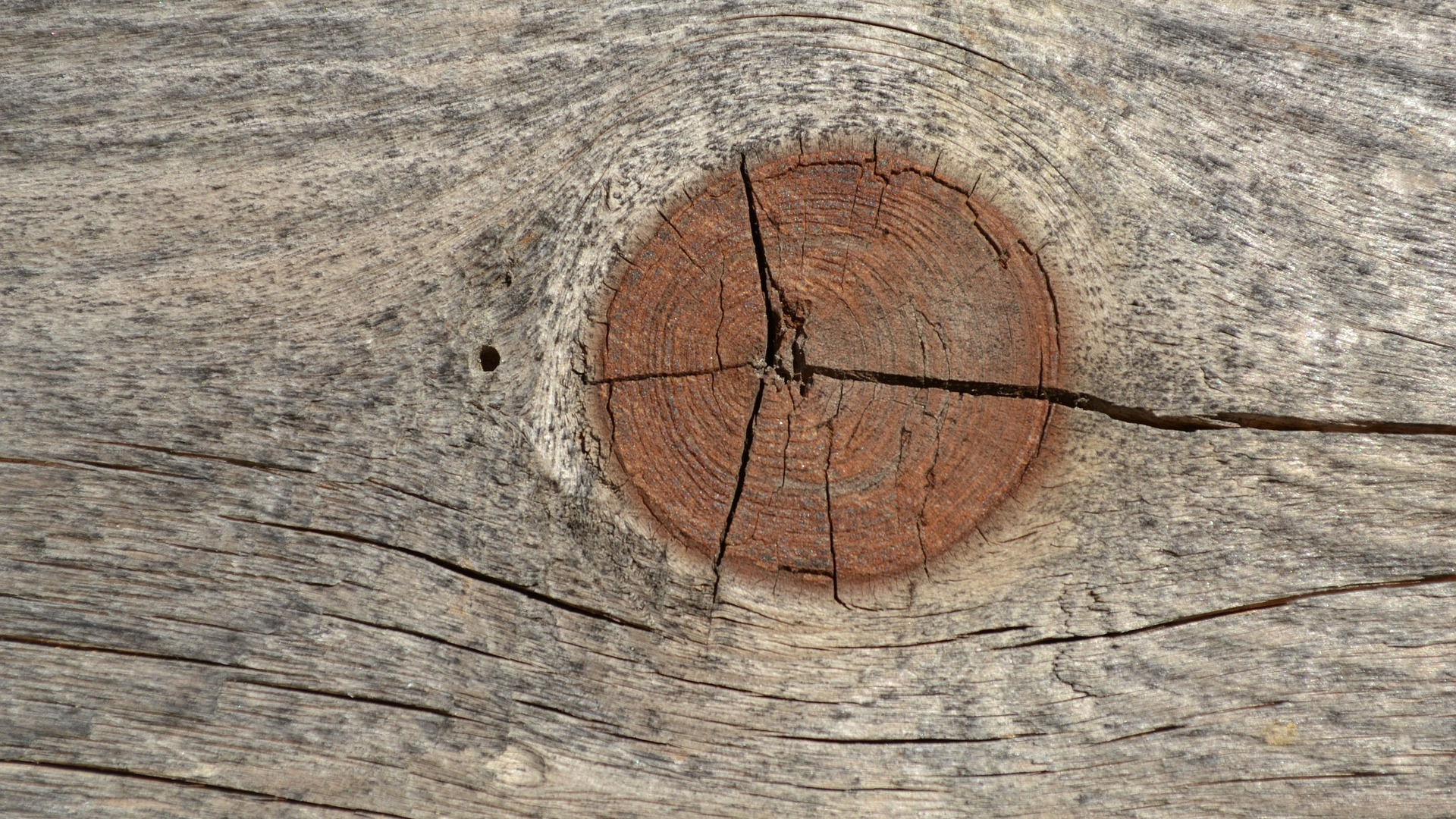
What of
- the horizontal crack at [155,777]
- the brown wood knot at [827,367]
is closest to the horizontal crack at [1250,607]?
the brown wood knot at [827,367]

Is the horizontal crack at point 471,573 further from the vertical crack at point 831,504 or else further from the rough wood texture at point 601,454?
the vertical crack at point 831,504

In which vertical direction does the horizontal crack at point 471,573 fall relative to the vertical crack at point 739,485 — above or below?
below

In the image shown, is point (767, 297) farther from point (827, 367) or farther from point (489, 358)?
point (489, 358)

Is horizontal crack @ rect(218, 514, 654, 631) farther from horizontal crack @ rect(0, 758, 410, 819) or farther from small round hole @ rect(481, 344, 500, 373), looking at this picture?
horizontal crack @ rect(0, 758, 410, 819)

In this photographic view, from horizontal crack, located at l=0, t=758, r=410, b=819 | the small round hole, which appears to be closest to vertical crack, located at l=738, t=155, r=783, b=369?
the small round hole

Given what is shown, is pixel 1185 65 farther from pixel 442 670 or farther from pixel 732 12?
pixel 442 670

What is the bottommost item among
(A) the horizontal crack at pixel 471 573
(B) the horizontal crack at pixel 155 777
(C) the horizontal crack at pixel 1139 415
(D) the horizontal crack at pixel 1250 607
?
(B) the horizontal crack at pixel 155 777

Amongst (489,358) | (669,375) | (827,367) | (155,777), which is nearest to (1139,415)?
(827,367)
